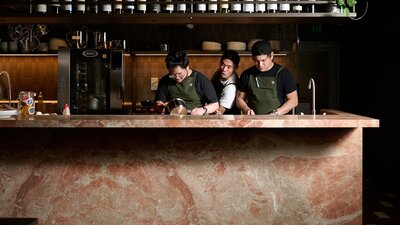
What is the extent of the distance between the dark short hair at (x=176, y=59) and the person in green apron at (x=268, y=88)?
0.61 m

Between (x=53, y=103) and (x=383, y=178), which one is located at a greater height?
(x=53, y=103)

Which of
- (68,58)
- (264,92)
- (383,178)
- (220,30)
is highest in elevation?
(220,30)

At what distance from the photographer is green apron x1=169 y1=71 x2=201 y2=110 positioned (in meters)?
4.40

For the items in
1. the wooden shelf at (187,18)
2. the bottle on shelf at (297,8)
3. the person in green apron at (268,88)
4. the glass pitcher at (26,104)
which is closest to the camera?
the glass pitcher at (26,104)

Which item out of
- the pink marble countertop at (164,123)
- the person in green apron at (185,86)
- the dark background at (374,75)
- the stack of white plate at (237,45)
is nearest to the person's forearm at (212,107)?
the person in green apron at (185,86)

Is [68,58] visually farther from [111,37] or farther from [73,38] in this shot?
[111,37]

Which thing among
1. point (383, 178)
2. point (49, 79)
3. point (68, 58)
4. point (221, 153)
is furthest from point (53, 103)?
point (383, 178)

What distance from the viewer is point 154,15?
167 inches

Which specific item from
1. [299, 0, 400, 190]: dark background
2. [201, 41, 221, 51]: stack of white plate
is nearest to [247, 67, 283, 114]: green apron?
[201, 41, 221, 51]: stack of white plate

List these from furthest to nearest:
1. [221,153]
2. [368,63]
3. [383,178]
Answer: [368,63] → [383,178] → [221,153]

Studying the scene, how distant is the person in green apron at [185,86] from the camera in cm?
422

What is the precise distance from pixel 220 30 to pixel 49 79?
7.67 feet

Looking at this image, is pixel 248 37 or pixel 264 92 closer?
pixel 264 92

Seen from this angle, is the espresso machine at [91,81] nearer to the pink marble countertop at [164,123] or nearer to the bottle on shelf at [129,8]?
the bottle on shelf at [129,8]
